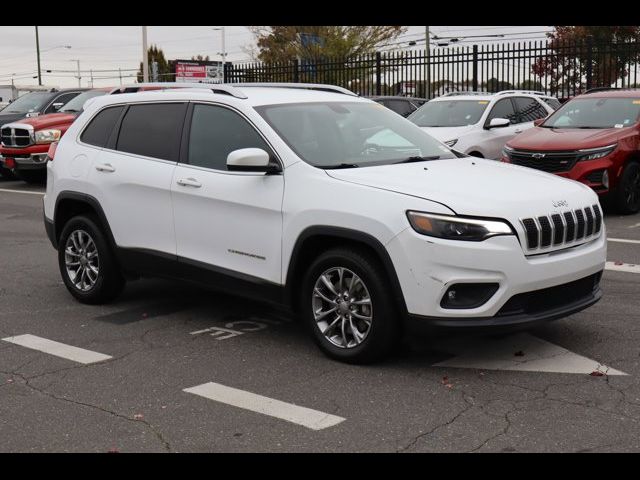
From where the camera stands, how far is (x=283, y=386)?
521cm

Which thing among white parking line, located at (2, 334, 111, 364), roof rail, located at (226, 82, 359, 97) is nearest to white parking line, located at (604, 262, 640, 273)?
roof rail, located at (226, 82, 359, 97)

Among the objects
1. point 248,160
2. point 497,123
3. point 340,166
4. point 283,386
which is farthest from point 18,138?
point 283,386

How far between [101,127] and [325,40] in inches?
1288

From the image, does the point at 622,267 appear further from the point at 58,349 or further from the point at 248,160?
the point at 58,349

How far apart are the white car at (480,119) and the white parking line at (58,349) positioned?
28.0 feet

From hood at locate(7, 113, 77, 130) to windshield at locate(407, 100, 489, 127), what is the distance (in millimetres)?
7467

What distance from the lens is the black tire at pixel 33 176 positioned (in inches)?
733

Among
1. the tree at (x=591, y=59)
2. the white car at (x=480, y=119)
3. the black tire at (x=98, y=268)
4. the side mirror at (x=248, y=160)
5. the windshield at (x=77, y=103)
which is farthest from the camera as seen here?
the tree at (x=591, y=59)

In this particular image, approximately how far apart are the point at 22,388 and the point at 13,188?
1382 centimetres

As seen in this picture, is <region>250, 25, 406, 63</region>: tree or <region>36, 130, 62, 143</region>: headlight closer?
<region>36, 130, 62, 143</region>: headlight

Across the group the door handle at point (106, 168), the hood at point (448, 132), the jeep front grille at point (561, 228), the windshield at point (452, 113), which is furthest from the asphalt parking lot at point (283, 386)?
the windshield at point (452, 113)

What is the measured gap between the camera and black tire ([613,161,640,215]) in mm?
11969

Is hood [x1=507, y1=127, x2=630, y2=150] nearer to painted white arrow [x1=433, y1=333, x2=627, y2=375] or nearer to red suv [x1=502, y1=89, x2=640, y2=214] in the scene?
red suv [x1=502, y1=89, x2=640, y2=214]

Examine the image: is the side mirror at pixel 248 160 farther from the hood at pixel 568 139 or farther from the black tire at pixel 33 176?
the black tire at pixel 33 176
